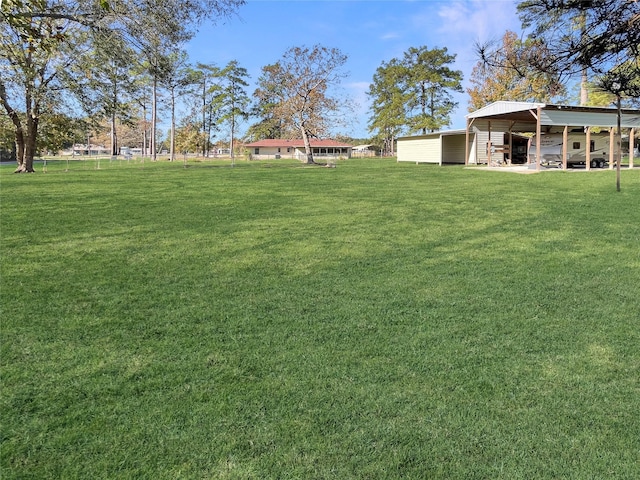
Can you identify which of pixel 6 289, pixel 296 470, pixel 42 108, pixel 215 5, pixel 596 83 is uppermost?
pixel 42 108

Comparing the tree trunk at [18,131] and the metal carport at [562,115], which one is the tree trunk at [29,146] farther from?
the metal carport at [562,115]

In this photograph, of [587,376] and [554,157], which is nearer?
[587,376]

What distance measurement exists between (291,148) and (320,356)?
69566mm

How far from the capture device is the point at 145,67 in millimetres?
8117

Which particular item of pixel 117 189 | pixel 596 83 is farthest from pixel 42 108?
pixel 596 83

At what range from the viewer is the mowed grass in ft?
6.50

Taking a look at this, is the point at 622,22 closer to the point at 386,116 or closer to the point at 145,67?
the point at 145,67

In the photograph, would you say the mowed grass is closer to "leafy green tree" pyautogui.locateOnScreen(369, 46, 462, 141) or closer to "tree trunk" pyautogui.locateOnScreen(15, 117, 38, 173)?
"tree trunk" pyautogui.locateOnScreen(15, 117, 38, 173)

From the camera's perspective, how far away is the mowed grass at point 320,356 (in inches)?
78.0

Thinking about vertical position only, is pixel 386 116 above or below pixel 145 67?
above

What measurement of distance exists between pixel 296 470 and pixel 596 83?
5328mm

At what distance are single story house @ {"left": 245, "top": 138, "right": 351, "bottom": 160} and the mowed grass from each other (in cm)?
6330

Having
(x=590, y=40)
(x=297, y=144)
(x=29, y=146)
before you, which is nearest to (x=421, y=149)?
(x=29, y=146)

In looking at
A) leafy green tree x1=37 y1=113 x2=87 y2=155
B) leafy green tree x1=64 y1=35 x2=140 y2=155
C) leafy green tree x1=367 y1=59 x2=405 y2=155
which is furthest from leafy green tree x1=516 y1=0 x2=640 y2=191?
leafy green tree x1=367 y1=59 x2=405 y2=155
